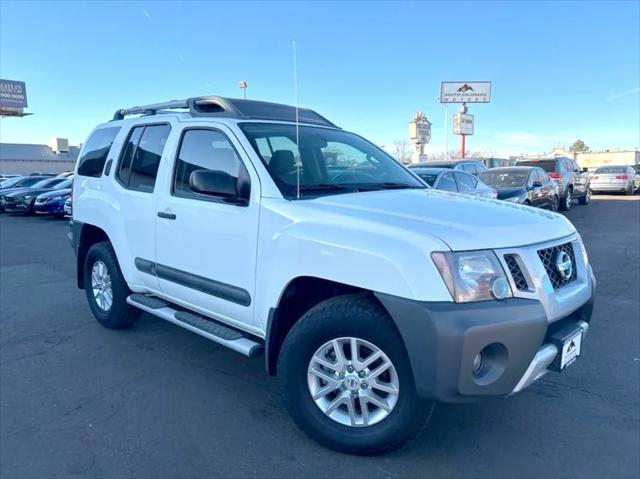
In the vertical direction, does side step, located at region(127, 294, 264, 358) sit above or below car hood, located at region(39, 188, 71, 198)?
below

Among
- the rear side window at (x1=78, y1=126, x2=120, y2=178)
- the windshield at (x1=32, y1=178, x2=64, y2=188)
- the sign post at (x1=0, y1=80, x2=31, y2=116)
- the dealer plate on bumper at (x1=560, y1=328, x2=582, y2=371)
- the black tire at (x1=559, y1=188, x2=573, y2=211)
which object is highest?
the sign post at (x1=0, y1=80, x2=31, y2=116)

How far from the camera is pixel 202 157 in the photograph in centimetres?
373

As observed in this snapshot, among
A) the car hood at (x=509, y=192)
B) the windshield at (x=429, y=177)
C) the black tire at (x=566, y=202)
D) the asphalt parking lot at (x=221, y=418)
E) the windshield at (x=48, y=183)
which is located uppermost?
the windshield at (x=429, y=177)

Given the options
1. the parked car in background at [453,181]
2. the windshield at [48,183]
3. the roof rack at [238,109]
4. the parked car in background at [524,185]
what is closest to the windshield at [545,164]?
the parked car in background at [524,185]

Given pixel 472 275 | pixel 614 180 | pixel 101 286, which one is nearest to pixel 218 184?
pixel 472 275

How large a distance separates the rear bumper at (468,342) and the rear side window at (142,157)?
2.53m

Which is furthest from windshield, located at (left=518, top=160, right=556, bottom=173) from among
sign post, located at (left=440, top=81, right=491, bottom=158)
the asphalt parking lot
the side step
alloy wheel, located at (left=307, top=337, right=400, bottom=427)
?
sign post, located at (left=440, top=81, right=491, bottom=158)

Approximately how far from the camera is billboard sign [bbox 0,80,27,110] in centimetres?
6128

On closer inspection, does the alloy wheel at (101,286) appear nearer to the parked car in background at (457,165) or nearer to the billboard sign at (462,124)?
the parked car in background at (457,165)

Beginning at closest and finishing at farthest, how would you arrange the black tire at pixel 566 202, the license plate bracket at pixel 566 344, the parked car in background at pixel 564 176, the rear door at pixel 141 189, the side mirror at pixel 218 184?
the license plate bracket at pixel 566 344, the side mirror at pixel 218 184, the rear door at pixel 141 189, the parked car in background at pixel 564 176, the black tire at pixel 566 202

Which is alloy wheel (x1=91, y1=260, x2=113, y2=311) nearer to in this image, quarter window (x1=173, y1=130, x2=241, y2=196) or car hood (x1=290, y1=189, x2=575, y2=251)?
quarter window (x1=173, y1=130, x2=241, y2=196)

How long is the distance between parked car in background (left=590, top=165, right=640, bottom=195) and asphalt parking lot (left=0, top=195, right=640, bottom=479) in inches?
808

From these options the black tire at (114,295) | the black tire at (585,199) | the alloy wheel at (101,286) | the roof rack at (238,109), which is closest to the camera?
the roof rack at (238,109)

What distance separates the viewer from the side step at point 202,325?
3193mm
